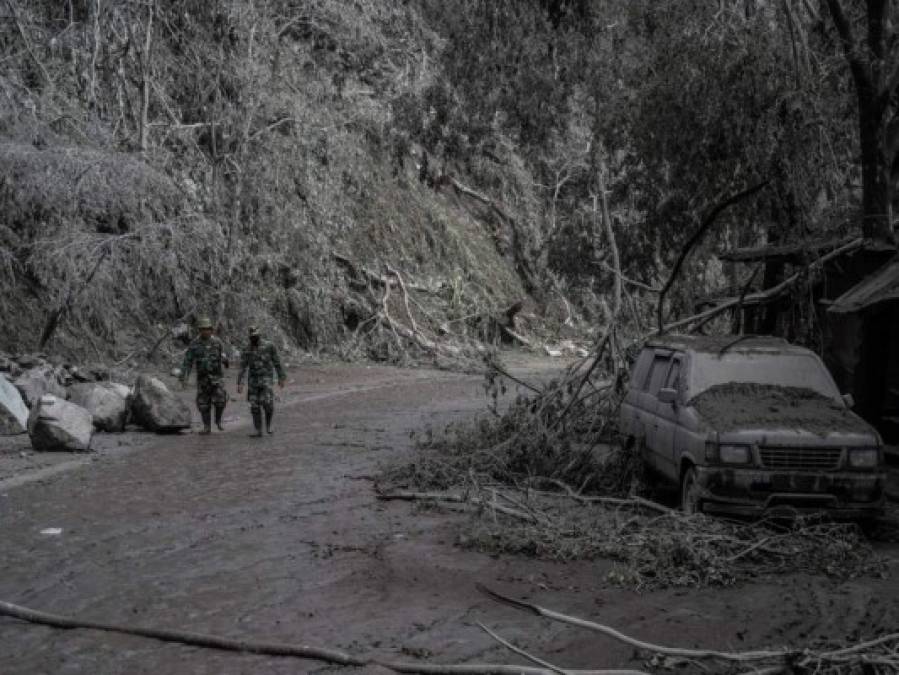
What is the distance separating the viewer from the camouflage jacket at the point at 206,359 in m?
16.5

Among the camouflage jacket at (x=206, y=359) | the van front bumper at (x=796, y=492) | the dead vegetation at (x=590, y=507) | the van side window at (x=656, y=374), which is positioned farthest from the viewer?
the camouflage jacket at (x=206, y=359)

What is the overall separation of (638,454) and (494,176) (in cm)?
3578

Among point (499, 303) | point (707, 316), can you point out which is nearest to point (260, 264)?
point (499, 303)

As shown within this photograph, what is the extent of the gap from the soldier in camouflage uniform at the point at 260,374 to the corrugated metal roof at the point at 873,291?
8.31 m

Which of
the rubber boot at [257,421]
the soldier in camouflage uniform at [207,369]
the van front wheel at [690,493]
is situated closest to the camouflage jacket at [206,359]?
the soldier in camouflage uniform at [207,369]

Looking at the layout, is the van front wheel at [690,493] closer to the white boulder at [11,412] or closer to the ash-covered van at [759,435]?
the ash-covered van at [759,435]

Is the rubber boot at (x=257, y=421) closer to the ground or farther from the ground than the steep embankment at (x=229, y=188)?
closer to the ground

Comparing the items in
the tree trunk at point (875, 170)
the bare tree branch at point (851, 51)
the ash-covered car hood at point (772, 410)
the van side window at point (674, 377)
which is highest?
the bare tree branch at point (851, 51)

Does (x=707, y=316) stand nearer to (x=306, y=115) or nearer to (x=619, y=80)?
(x=619, y=80)

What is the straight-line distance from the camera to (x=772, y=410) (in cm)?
969

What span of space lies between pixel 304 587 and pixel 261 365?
9.10 meters

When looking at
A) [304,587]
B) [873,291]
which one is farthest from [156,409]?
[873,291]

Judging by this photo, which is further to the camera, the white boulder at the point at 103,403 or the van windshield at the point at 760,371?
the white boulder at the point at 103,403

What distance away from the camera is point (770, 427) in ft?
30.3
